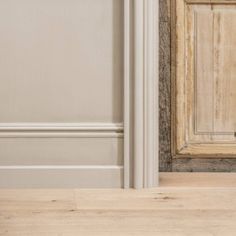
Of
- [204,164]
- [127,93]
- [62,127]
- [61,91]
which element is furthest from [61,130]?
[204,164]

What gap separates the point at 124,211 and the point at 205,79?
735 mm

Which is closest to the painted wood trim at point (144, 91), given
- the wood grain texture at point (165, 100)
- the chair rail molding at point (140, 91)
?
the chair rail molding at point (140, 91)

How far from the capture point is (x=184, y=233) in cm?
94

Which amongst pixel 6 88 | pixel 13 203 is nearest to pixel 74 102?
pixel 6 88

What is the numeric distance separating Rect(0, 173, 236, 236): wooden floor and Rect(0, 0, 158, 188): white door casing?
0.07m

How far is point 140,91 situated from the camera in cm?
138

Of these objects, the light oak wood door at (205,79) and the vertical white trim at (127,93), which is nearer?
the vertical white trim at (127,93)

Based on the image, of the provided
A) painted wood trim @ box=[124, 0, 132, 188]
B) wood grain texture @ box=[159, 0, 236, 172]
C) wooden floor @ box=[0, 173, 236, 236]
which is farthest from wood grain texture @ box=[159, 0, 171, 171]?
painted wood trim @ box=[124, 0, 132, 188]

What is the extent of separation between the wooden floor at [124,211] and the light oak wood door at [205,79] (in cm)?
25

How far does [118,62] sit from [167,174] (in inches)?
17.6

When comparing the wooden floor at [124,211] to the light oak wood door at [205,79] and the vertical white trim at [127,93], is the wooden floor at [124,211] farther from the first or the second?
the light oak wood door at [205,79]

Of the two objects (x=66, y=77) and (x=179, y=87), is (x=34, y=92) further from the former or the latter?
(x=179, y=87)

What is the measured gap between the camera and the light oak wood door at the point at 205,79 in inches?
66.6

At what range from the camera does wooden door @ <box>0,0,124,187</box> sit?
4.55 feet
